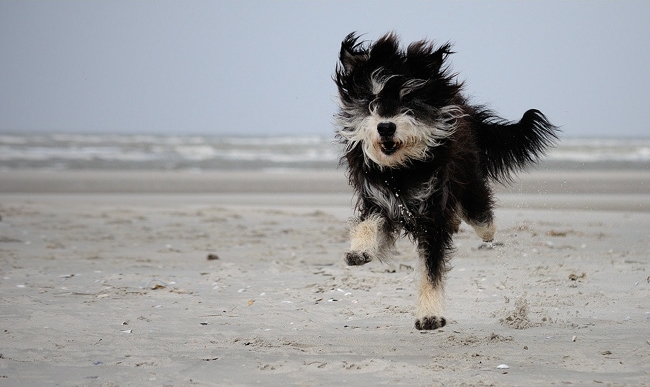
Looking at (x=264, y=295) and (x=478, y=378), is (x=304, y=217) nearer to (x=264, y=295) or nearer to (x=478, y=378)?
(x=264, y=295)

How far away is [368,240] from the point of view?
16.3ft

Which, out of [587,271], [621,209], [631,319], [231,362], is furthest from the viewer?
[621,209]

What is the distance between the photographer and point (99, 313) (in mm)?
5402

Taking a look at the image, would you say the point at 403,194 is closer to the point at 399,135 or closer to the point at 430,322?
the point at 399,135

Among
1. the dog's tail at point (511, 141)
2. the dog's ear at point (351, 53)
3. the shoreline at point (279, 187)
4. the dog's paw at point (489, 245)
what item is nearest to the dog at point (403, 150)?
the dog's ear at point (351, 53)

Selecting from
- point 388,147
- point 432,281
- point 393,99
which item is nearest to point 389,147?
point 388,147

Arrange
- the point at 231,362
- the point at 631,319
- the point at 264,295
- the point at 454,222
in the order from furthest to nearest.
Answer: the point at 264,295
the point at 454,222
the point at 631,319
the point at 231,362

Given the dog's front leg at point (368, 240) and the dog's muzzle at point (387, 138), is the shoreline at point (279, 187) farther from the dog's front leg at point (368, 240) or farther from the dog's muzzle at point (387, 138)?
the dog's muzzle at point (387, 138)

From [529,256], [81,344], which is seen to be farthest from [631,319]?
[81,344]

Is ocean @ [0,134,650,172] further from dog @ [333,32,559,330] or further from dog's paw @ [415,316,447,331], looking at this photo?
dog's paw @ [415,316,447,331]

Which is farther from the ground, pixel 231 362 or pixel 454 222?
pixel 454 222

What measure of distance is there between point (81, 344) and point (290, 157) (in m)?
24.1

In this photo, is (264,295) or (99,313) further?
(264,295)

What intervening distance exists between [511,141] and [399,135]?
7.17 ft
